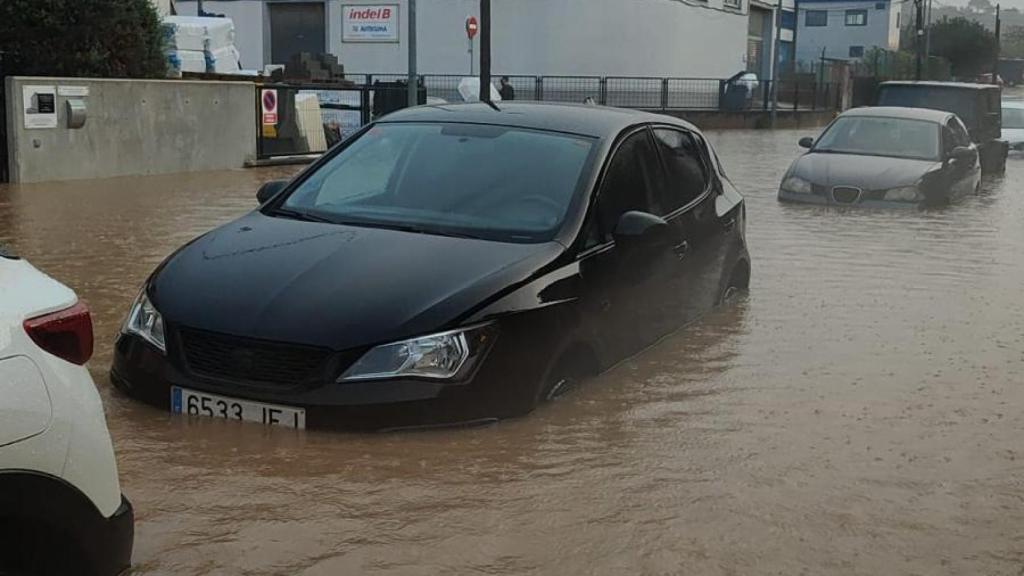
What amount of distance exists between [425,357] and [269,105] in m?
16.1

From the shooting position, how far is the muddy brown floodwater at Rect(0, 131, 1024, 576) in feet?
14.4

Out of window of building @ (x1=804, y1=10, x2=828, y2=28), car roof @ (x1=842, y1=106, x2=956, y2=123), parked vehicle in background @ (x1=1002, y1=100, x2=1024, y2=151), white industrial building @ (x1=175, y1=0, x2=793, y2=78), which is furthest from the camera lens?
window of building @ (x1=804, y1=10, x2=828, y2=28)

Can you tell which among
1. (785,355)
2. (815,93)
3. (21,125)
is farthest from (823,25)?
(785,355)

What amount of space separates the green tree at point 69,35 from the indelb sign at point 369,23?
30.6 metres

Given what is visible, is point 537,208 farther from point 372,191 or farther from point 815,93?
point 815,93

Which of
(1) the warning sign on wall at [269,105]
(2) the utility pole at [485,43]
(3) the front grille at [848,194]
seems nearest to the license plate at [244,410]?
(3) the front grille at [848,194]

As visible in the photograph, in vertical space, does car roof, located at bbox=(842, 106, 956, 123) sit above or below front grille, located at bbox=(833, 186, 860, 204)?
above

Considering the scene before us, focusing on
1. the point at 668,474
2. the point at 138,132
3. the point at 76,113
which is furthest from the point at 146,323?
the point at 138,132

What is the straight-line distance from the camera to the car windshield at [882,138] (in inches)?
647

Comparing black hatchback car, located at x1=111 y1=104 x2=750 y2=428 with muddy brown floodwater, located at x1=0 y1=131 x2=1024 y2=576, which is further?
black hatchback car, located at x1=111 y1=104 x2=750 y2=428

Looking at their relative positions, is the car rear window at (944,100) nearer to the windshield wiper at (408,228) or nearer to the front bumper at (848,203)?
the front bumper at (848,203)

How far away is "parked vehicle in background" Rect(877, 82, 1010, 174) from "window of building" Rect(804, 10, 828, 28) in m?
68.9

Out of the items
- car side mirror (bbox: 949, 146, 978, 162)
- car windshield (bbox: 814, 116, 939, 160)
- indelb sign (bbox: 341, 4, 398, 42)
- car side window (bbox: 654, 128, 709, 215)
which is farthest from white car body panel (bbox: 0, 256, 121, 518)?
indelb sign (bbox: 341, 4, 398, 42)

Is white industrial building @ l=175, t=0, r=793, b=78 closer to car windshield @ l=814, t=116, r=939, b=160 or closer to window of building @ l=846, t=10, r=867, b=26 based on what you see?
car windshield @ l=814, t=116, r=939, b=160
